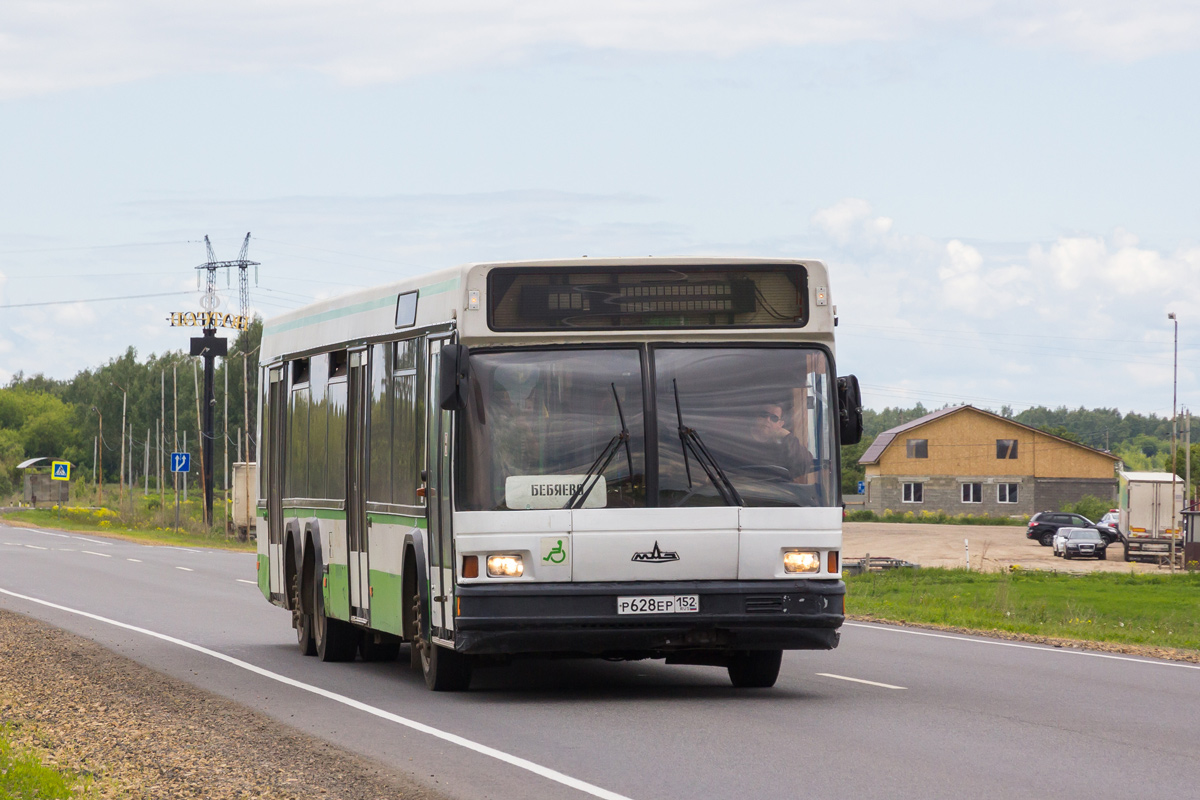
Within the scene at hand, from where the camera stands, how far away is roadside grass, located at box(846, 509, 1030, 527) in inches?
4274

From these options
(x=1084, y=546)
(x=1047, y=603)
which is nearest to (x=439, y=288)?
(x=1047, y=603)

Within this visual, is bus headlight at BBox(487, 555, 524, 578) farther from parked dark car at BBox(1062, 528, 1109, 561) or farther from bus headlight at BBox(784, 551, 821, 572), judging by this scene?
parked dark car at BBox(1062, 528, 1109, 561)

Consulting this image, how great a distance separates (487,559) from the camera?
11.7 meters

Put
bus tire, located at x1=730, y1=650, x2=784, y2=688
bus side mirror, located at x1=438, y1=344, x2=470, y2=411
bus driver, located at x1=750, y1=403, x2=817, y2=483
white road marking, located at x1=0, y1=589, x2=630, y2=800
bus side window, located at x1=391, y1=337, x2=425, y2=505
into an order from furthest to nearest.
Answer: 1. bus tire, located at x1=730, y1=650, x2=784, y2=688
2. bus side window, located at x1=391, y1=337, x2=425, y2=505
3. bus driver, located at x1=750, y1=403, x2=817, y2=483
4. bus side mirror, located at x1=438, y1=344, x2=470, y2=411
5. white road marking, located at x1=0, y1=589, x2=630, y2=800

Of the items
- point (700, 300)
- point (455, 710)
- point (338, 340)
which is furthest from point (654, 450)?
point (338, 340)

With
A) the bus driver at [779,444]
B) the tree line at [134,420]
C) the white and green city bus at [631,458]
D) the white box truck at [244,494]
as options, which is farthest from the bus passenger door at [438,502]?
the tree line at [134,420]

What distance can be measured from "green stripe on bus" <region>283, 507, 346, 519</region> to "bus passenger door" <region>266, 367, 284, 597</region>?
36cm

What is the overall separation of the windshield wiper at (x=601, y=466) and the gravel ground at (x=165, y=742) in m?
2.38

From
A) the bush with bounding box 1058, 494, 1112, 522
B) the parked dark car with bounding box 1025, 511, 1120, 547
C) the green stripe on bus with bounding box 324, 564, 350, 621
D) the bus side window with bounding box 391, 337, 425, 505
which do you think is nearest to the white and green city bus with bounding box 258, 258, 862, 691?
the bus side window with bounding box 391, 337, 425, 505

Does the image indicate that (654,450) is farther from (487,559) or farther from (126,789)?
(126,789)

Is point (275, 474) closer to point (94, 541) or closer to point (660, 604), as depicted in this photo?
point (660, 604)

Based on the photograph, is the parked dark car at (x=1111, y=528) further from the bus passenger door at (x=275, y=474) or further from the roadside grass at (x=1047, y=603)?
the bus passenger door at (x=275, y=474)

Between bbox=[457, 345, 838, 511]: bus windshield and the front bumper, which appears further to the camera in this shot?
bbox=[457, 345, 838, 511]: bus windshield

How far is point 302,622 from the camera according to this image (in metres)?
17.2
